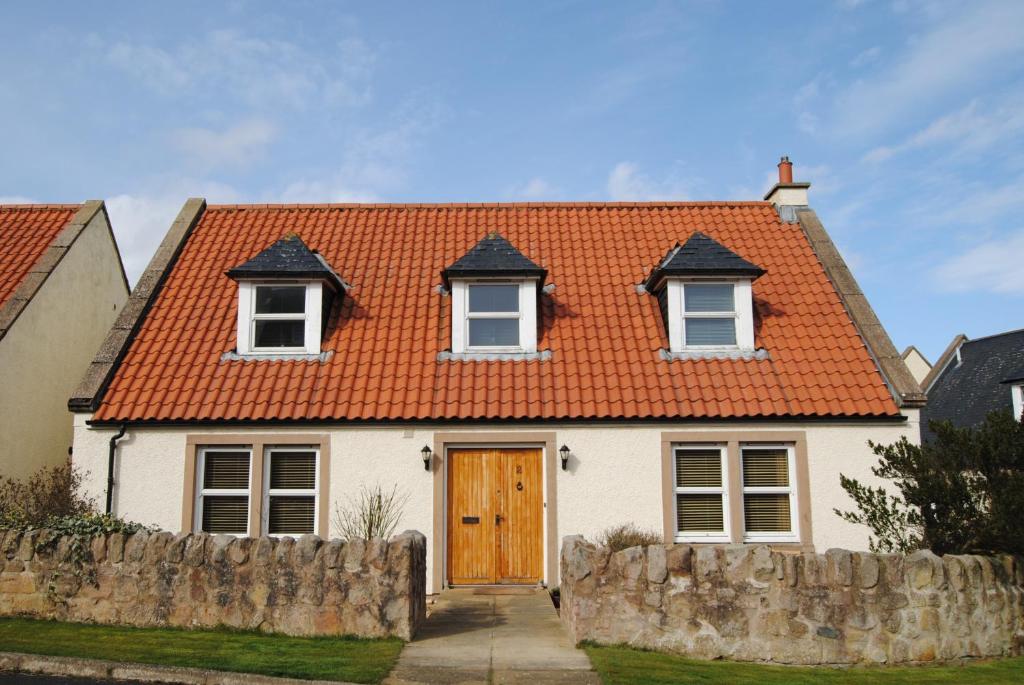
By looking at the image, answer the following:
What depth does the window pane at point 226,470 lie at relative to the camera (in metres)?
13.2

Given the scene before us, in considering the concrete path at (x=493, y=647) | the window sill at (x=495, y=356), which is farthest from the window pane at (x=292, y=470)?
the concrete path at (x=493, y=647)

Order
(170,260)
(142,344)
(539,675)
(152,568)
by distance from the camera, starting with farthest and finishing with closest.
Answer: (170,260)
(142,344)
(152,568)
(539,675)

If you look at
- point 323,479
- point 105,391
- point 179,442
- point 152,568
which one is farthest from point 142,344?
point 152,568

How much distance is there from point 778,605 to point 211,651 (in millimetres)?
5980

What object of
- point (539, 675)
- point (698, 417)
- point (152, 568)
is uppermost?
point (698, 417)

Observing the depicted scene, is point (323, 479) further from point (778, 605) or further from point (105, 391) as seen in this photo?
point (778, 605)

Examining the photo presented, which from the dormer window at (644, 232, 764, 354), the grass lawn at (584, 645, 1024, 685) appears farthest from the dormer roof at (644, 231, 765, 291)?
the grass lawn at (584, 645, 1024, 685)

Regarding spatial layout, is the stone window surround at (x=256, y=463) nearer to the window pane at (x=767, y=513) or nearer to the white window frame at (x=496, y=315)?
the white window frame at (x=496, y=315)

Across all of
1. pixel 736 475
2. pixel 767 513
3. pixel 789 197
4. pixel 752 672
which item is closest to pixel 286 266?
pixel 736 475

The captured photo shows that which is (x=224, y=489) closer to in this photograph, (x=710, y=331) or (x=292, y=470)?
(x=292, y=470)

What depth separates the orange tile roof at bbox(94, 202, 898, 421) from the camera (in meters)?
13.1

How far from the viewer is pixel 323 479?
1291 cm

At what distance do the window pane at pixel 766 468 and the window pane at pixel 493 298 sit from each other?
4.72 m

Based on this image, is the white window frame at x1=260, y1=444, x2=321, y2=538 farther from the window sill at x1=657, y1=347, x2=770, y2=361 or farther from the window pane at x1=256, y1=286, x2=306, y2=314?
the window sill at x1=657, y1=347, x2=770, y2=361
